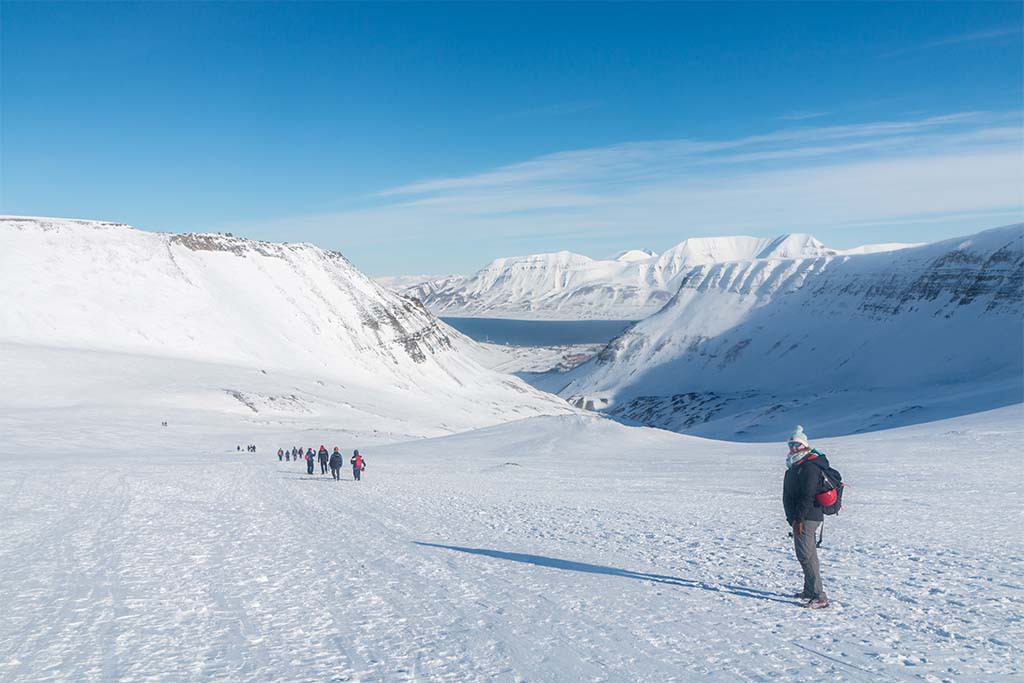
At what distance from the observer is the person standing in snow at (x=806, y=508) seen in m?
8.42

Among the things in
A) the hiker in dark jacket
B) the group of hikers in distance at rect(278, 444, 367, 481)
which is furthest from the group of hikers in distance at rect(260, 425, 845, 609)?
the hiker in dark jacket

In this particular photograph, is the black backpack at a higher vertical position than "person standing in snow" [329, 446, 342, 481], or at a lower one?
higher

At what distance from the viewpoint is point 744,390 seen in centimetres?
14125

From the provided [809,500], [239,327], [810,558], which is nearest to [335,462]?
[810,558]

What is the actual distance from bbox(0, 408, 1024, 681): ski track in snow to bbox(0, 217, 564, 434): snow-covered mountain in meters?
47.4

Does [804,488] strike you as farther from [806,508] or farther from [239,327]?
[239,327]

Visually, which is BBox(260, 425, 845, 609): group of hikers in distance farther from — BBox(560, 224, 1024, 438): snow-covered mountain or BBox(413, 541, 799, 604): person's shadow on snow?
BBox(560, 224, 1024, 438): snow-covered mountain

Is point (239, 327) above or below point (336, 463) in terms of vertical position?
above

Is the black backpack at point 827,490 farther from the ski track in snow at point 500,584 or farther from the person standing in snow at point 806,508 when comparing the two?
the ski track in snow at point 500,584

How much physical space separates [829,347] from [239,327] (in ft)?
365

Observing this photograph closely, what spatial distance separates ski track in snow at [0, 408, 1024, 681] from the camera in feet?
22.8

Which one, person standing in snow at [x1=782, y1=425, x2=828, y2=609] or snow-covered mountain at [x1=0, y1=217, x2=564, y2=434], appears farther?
snow-covered mountain at [x1=0, y1=217, x2=564, y2=434]

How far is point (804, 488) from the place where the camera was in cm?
845

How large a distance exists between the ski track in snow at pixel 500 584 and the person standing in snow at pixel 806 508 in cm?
39
